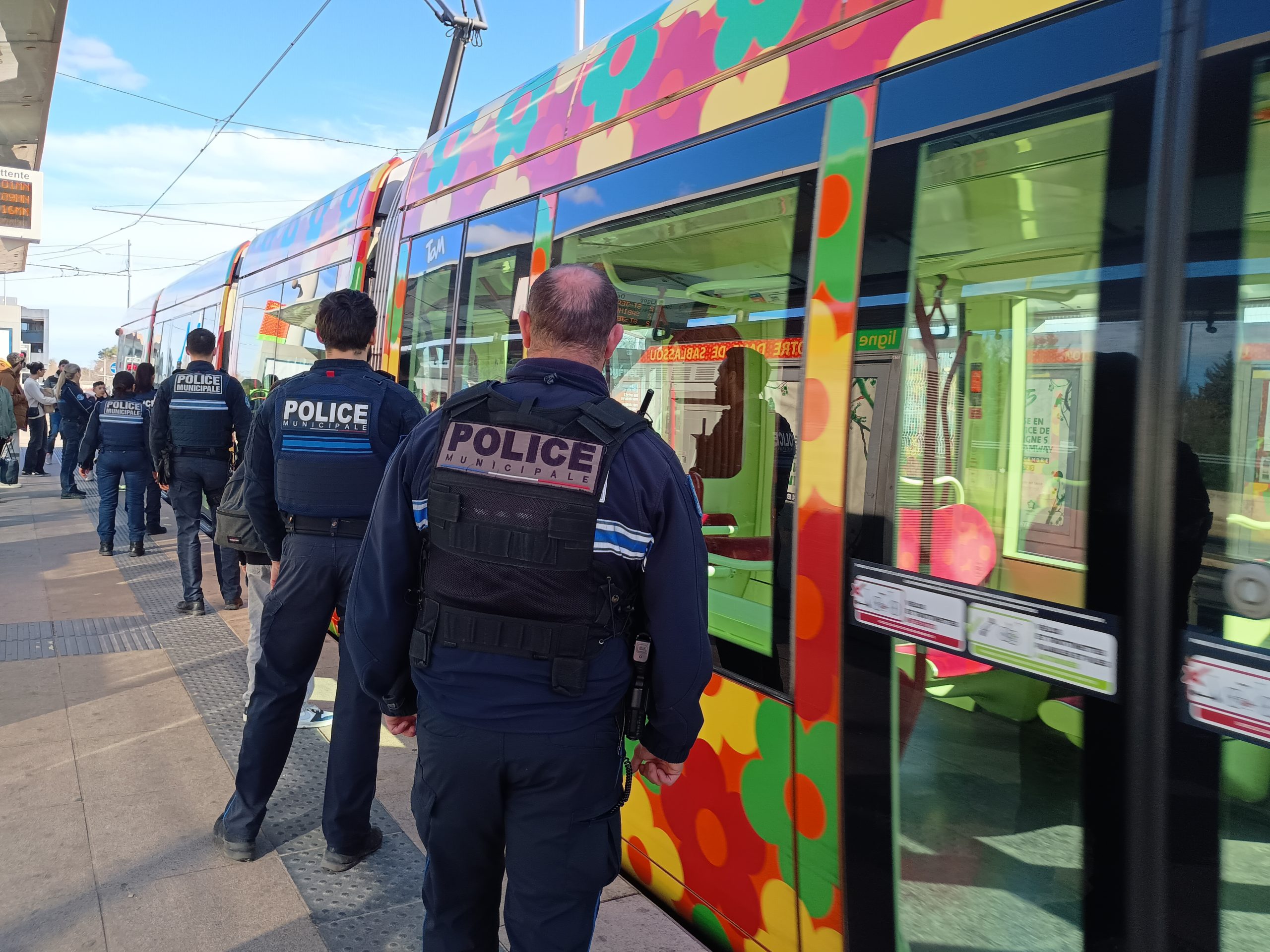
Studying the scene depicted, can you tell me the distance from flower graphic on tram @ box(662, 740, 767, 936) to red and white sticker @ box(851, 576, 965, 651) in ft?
2.40

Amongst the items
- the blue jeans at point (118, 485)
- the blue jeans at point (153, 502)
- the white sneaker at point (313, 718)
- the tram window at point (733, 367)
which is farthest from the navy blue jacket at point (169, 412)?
the tram window at point (733, 367)

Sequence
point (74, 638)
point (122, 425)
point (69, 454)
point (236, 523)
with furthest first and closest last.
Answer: point (69, 454) < point (122, 425) < point (74, 638) < point (236, 523)

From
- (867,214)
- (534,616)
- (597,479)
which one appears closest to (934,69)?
(867,214)

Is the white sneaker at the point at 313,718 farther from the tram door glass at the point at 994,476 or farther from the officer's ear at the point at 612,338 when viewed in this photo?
the tram door glass at the point at 994,476

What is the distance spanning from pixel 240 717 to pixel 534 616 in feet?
11.0

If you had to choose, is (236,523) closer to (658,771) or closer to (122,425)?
(658,771)

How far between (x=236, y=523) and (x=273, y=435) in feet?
2.60

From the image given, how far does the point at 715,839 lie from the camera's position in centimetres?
255

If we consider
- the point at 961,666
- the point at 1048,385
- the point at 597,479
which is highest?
the point at 1048,385

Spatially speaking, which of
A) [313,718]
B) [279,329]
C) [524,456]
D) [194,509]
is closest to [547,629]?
[524,456]

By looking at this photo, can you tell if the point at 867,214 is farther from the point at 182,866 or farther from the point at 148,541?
the point at 148,541

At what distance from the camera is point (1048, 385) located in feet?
5.71

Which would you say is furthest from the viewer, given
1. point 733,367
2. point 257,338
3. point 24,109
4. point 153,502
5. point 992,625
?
point 24,109

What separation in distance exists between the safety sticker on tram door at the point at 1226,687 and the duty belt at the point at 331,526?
248 centimetres
